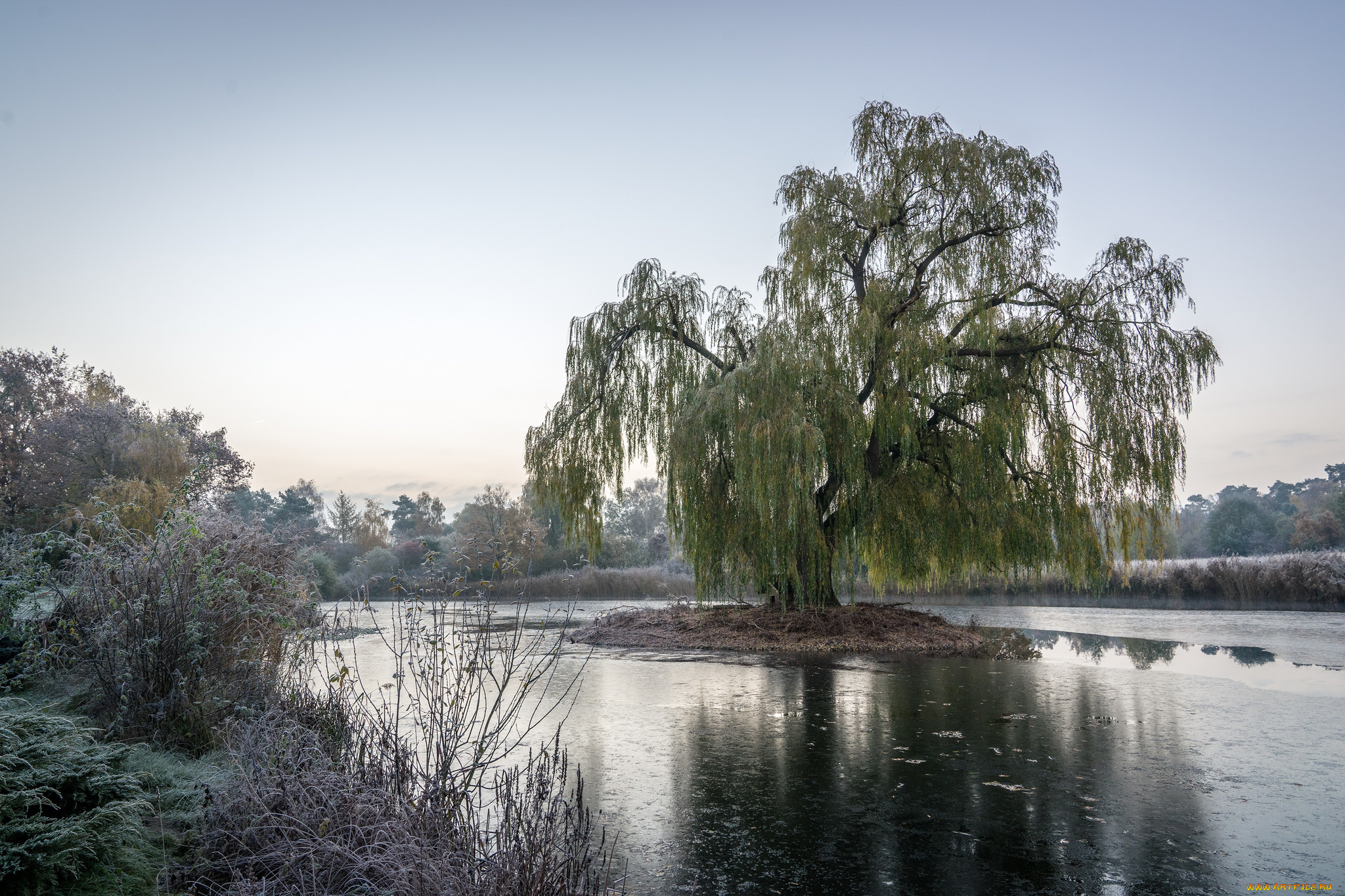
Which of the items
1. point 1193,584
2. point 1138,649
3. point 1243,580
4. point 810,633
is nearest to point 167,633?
point 810,633

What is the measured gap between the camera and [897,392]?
1366 centimetres

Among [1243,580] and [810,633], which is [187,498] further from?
[1243,580]

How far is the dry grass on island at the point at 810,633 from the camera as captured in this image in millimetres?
13266

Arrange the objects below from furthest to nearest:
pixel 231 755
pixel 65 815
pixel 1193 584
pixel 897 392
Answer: pixel 1193 584 < pixel 897 392 < pixel 231 755 < pixel 65 815

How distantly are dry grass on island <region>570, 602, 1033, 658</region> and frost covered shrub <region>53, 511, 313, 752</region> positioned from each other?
8.07 metres

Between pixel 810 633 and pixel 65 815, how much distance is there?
12.2 m

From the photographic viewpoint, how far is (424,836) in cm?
312

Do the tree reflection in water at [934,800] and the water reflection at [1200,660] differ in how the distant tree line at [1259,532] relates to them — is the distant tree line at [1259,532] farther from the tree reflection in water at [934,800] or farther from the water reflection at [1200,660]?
the tree reflection in water at [934,800]

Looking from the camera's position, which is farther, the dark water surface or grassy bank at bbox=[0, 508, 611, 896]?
the dark water surface

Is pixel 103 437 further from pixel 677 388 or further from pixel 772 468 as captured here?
pixel 772 468

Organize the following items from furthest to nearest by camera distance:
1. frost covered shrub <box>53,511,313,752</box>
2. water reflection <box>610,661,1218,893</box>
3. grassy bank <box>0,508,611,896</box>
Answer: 1. frost covered shrub <box>53,511,313,752</box>
2. water reflection <box>610,661,1218,893</box>
3. grassy bank <box>0,508,611,896</box>

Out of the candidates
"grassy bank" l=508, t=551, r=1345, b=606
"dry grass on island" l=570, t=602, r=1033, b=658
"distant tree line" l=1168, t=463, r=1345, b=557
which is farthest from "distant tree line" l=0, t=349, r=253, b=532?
"distant tree line" l=1168, t=463, r=1345, b=557

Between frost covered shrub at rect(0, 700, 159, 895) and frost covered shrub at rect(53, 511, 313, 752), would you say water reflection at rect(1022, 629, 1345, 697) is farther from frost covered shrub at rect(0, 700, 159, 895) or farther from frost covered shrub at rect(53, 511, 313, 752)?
frost covered shrub at rect(0, 700, 159, 895)

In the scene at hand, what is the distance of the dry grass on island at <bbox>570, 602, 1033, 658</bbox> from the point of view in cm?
1327
